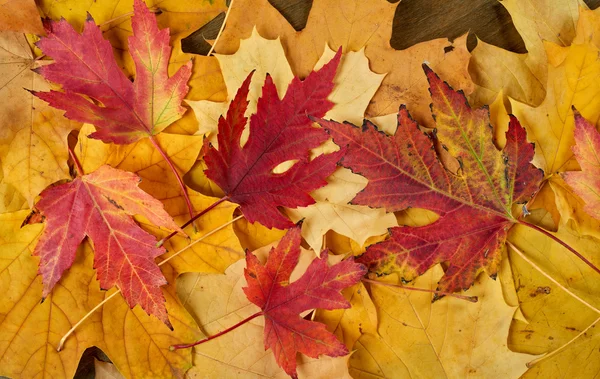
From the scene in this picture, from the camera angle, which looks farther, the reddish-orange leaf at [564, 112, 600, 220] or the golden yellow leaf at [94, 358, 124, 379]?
the golden yellow leaf at [94, 358, 124, 379]

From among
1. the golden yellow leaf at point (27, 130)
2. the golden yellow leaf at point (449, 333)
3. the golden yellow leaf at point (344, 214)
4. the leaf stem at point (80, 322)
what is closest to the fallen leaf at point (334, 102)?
the golden yellow leaf at point (344, 214)

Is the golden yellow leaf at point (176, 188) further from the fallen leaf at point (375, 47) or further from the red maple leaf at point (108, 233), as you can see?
the fallen leaf at point (375, 47)

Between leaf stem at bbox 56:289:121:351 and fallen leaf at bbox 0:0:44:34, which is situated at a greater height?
fallen leaf at bbox 0:0:44:34

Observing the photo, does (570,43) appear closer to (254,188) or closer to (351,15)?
(351,15)

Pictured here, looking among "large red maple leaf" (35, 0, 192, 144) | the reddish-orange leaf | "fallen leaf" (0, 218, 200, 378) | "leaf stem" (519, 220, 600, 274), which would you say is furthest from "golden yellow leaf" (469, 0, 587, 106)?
"fallen leaf" (0, 218, 200, 378)

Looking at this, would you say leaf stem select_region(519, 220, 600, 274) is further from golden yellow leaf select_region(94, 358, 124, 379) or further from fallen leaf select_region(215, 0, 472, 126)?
golden yellow leaf select_region(94, 358, 124, 379)

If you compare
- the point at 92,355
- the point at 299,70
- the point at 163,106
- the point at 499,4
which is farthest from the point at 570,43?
the point at 92,355
